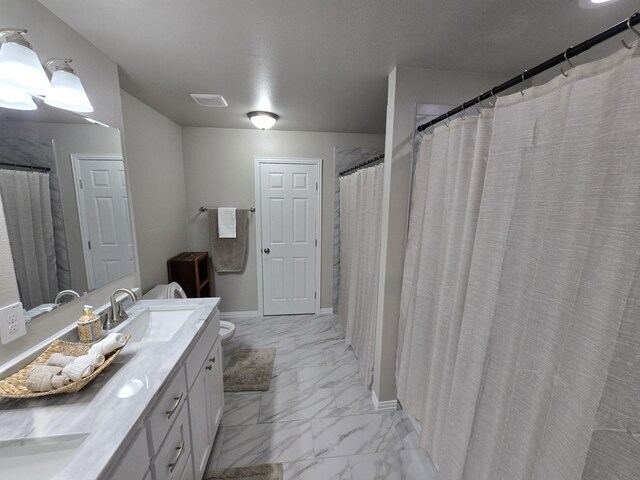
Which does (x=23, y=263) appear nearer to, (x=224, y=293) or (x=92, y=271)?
(x=92, y=271)

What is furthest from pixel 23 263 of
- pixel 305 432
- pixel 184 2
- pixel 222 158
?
pixel 222 158

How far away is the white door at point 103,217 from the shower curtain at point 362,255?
66.4 inches

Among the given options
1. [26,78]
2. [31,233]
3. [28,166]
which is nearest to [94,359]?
[31,233]

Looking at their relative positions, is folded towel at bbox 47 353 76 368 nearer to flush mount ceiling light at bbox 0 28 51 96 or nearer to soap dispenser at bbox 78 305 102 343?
soap dispenser at bbox 78 305 102 343

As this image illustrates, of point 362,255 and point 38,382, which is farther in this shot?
point 362,255

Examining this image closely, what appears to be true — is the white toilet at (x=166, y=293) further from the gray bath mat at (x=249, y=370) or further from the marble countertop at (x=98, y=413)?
the marble countertop at (x=98, y=413)

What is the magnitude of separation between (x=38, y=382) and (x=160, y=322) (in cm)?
67

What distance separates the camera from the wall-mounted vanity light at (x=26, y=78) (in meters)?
0.83

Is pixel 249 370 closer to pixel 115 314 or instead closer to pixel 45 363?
pixel 115 314

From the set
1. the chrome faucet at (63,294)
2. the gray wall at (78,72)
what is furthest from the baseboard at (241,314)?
the chrome faucet at (63,294)

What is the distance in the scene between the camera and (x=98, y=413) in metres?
0.75

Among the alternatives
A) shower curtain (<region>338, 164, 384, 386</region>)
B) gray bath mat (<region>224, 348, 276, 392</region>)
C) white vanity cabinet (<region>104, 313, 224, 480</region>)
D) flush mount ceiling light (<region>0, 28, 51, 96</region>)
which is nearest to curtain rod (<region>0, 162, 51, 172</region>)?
flush mount ceiling light (<region>0, 28, 51, 96</region>)

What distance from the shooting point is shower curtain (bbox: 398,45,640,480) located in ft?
1.87

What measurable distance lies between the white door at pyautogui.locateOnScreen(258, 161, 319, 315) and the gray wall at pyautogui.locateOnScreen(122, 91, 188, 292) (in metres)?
0.91
